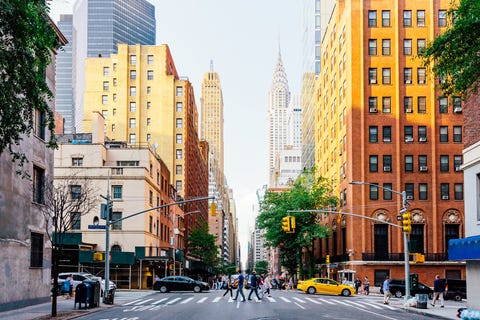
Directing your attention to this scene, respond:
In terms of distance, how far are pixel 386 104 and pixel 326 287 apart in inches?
1096

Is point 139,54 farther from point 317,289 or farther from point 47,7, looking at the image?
point 47,7

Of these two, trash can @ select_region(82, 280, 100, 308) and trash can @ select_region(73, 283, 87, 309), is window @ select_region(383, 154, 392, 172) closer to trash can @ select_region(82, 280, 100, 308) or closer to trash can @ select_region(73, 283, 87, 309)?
trash can @ select_region(82, 280, 100, 308)

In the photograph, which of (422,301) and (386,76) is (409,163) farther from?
(422,301)

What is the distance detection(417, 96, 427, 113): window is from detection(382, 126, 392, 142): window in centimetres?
395

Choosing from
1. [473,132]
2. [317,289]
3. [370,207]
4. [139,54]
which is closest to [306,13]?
[139,54]

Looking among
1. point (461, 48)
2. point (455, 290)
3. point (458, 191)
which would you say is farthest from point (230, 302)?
point (458, 191)

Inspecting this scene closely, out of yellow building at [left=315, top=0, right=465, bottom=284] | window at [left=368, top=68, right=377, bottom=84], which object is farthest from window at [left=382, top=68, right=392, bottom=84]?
window at [left=368, top=68, right=377, bottom=84]

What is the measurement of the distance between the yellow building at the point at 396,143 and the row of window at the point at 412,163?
112mm

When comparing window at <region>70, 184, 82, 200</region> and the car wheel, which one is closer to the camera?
window at <region>70, 184, 82, 200</region>

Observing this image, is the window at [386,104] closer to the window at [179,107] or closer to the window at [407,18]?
the window at [407,18]

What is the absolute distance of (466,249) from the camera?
30.8 meters

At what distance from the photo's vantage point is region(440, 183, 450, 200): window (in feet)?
232

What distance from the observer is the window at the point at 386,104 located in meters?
72.3

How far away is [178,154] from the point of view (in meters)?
106
